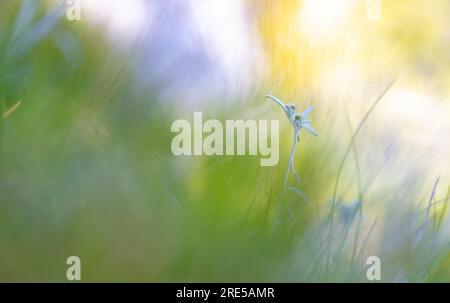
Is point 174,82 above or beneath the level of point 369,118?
above

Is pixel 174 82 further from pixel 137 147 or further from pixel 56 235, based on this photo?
pixel 56 235

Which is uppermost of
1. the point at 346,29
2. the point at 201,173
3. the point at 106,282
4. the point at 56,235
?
the point at 346,29

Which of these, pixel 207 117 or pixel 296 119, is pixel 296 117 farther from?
pixel 207 117

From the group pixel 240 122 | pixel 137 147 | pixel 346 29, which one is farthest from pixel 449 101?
pixel 137 147

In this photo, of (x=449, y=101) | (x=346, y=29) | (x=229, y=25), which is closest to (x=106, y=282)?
(x=229, y=25)

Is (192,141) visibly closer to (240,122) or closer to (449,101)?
(240,122)

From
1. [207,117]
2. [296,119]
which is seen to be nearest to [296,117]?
[296,119]

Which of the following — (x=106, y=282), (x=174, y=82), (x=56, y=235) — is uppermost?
(x=174, y=82)
